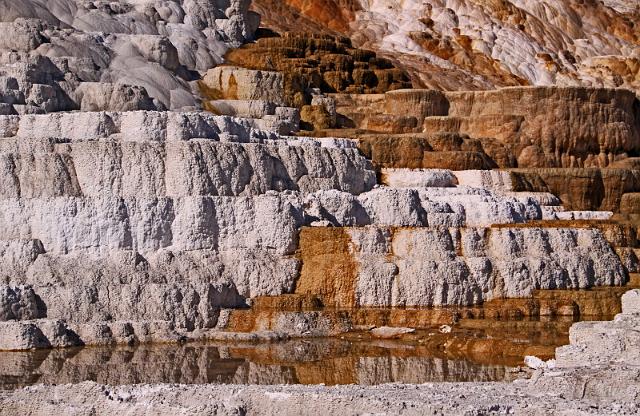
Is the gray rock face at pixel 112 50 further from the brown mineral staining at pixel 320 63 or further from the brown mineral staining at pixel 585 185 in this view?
the brown mineral staining at pixel 585 185

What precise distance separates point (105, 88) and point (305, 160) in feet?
18.1

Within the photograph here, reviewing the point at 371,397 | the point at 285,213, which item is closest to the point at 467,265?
the point at 285,213

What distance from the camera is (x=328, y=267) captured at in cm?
2098

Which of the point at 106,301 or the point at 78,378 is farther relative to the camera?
the point at 106,301

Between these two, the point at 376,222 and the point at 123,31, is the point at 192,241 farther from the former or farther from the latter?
the point at 123,31

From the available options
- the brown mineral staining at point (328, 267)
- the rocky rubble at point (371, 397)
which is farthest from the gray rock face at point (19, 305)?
the rocky rubble at point (371, 397)

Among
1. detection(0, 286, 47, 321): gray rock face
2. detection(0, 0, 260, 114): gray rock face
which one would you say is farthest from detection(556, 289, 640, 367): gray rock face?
detection(0, 0, 260, 114): gray rock face

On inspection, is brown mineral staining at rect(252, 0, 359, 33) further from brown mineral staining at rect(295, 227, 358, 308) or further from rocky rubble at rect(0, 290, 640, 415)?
rocky rubble at rect(0, 290, 640, 415)

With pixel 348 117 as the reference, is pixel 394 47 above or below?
above

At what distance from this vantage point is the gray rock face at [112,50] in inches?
1087

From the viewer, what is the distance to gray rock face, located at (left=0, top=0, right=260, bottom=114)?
Answer: 27.6 m

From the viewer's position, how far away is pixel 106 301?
1925 centimetres

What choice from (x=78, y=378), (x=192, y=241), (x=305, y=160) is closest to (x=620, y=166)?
(x=305, y=160)

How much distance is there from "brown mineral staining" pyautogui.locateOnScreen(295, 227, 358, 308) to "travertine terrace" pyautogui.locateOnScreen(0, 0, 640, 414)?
3 cm
